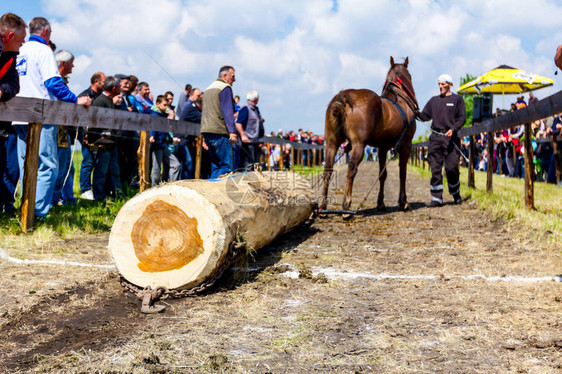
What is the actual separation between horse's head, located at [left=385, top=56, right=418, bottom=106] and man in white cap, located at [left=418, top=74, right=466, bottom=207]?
0.51 m

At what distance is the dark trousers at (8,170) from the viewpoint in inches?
241

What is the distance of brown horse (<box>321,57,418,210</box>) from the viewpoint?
7.62m

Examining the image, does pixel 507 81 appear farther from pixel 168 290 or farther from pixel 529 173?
pixel 168 290

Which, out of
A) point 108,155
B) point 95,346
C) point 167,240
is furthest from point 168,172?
point 95,346

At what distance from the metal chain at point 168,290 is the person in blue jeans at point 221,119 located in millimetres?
3713

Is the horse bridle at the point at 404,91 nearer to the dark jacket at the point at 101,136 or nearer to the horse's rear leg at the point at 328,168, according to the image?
the horse's rear leg at the point at 328,168

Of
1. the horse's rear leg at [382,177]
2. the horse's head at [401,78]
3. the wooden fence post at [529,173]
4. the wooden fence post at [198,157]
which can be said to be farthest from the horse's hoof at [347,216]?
the horse's head at [401,78]

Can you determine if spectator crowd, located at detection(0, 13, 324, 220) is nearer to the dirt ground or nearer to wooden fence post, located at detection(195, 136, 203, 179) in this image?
wooden fence post, located at detection(195, 136, 203, 179)

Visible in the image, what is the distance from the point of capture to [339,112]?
757 cm

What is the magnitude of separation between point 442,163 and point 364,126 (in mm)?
2489

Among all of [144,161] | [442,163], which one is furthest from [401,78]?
[144,161]

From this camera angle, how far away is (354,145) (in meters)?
7.63

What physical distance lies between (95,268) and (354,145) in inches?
169

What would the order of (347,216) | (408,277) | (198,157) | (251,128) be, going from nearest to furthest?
1. (408,277)
2. (347,216)
3. (198,157)
4. (251,128)
